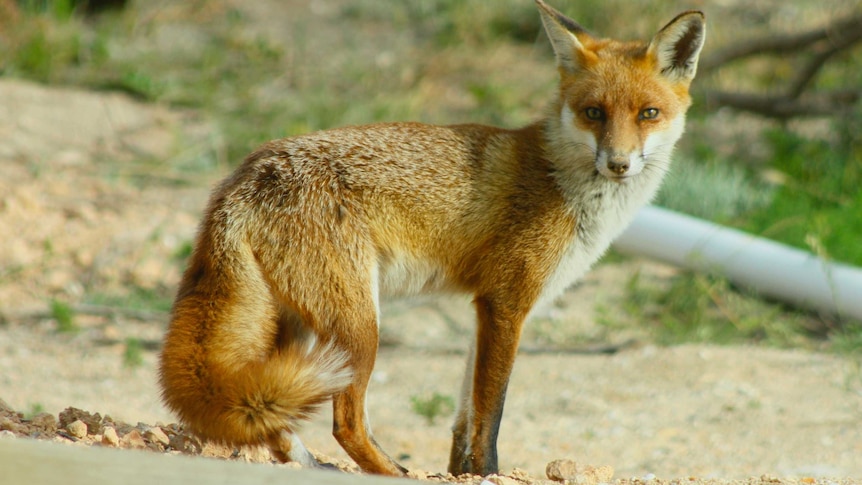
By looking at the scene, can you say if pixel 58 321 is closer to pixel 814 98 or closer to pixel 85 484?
pixel 85 484

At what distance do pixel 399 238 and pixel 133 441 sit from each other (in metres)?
1.35

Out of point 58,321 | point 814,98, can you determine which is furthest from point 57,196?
point 814,98

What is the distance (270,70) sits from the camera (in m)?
10.9

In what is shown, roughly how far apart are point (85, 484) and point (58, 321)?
5053 millimetres

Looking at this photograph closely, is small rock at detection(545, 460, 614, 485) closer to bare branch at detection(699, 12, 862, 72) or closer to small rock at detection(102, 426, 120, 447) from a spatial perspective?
small rock at detection(102, 426, 120, 447)

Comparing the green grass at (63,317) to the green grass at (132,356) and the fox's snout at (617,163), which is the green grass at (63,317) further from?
the fox's snout at (617,163)

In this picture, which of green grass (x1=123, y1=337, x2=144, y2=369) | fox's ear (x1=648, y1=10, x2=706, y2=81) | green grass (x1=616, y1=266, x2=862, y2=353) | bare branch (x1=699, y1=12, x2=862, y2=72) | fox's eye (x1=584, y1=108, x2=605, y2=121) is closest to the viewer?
fox's eye (x1=584, y1=108, x2=605, y2=121)

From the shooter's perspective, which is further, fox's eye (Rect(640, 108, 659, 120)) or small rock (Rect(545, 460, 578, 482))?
fox's eye (Rect(640, 108, 659, 120))

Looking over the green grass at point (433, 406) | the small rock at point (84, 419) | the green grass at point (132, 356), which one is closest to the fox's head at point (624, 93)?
the green grass at point (433, 406)

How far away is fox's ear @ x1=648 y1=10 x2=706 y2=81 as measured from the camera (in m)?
4.48

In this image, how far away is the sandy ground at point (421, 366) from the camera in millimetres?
5285

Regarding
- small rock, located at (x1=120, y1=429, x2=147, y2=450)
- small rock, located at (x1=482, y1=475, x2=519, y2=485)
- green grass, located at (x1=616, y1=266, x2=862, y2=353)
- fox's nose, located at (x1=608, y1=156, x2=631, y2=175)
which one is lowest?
small rock, located at (x1=120, y1=429, x2=147, y2=450)

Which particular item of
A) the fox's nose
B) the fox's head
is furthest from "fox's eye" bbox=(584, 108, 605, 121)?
the fox's nose

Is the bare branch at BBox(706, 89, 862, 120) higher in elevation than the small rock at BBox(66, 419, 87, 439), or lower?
higher
